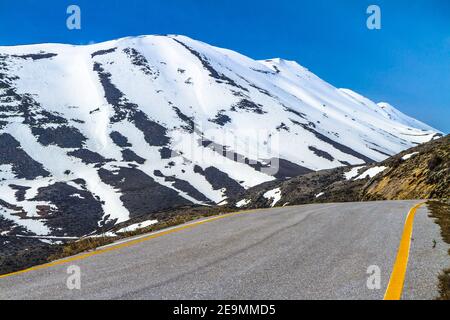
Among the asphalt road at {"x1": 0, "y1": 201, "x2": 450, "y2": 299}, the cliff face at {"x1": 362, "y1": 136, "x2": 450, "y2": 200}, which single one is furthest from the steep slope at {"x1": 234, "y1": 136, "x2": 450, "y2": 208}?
the asphalt road at {"x1": 0, "y1": 201, "x2": 450, "y2": 299}

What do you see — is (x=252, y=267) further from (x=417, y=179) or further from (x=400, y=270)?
(x=417, y=179)

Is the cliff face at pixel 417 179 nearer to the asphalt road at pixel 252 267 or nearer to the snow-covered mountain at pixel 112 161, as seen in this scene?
the asphalt road at pixel 252 267

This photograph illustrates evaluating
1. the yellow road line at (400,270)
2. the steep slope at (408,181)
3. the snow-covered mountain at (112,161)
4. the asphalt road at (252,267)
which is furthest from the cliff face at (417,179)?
the snow-covered mountain at (112,161)

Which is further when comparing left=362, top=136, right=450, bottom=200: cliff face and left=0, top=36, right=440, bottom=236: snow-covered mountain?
left=0, top=36, right=440, bottom=236: snow-covered mountain

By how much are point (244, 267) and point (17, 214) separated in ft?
334

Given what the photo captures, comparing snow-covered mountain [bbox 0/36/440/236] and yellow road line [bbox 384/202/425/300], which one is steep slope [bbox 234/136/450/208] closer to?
yellow road line [bbox 384/202/425/300]

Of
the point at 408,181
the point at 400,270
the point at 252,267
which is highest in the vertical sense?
the point at 408,181

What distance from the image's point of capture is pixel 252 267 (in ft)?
22.4

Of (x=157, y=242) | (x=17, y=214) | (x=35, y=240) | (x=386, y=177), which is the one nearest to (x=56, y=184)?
(x=17, y=214)

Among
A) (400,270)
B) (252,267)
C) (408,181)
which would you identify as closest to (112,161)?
(408,181)

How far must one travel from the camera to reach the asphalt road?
5.54 m

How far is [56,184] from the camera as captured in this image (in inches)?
4729

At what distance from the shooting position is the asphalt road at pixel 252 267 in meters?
5.54
